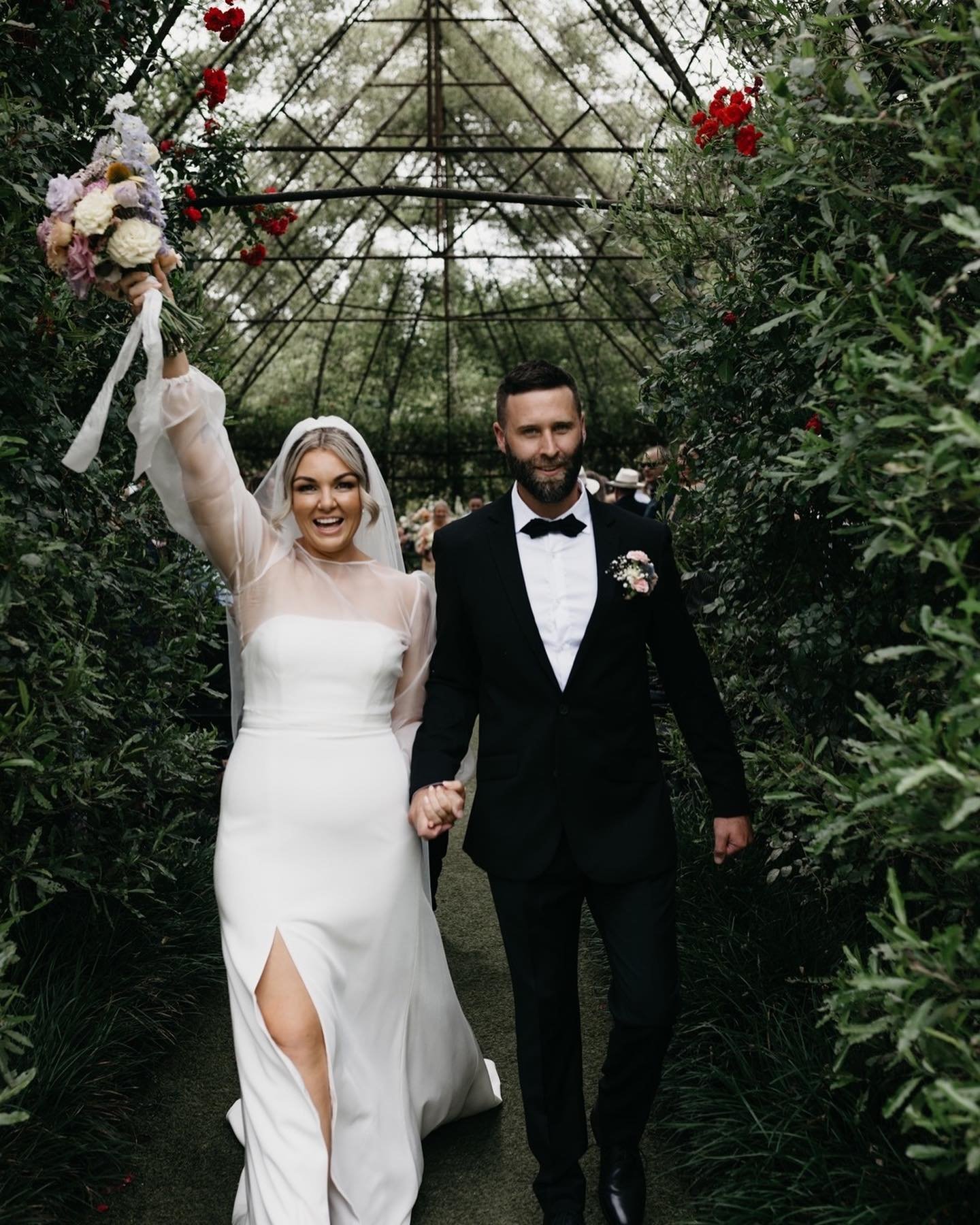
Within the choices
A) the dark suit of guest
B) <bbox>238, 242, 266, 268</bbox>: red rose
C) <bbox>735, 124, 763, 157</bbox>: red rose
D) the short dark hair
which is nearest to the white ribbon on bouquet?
the short dark hair

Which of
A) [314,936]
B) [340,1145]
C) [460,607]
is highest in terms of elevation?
[460,607]

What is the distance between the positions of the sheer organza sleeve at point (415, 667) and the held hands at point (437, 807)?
16.6 inches

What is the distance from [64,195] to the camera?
305cm

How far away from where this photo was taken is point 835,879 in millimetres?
3080

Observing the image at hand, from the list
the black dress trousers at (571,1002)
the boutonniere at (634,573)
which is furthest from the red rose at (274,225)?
the black dress trousers at (571,1002)

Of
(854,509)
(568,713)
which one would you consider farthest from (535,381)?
(854,509)

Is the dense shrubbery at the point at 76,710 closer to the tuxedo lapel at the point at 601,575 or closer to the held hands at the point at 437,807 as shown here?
the held hands at the point at 437,807

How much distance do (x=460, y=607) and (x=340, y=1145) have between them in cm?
149

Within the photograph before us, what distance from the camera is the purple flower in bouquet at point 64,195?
3043 millimetres

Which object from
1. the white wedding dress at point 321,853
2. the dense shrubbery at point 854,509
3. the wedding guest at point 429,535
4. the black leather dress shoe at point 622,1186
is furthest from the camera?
the wedding guest at point 429,535

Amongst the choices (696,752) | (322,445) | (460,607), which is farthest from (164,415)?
(696,752)

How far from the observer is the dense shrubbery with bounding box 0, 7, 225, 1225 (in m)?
3.29

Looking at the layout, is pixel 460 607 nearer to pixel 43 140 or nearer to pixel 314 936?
pixel 314 936

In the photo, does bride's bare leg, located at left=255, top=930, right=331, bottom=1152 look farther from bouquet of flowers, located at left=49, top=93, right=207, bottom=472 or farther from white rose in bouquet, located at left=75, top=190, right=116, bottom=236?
white rose in bouquet, located at left=75, top=190, right=116, bottom=236
